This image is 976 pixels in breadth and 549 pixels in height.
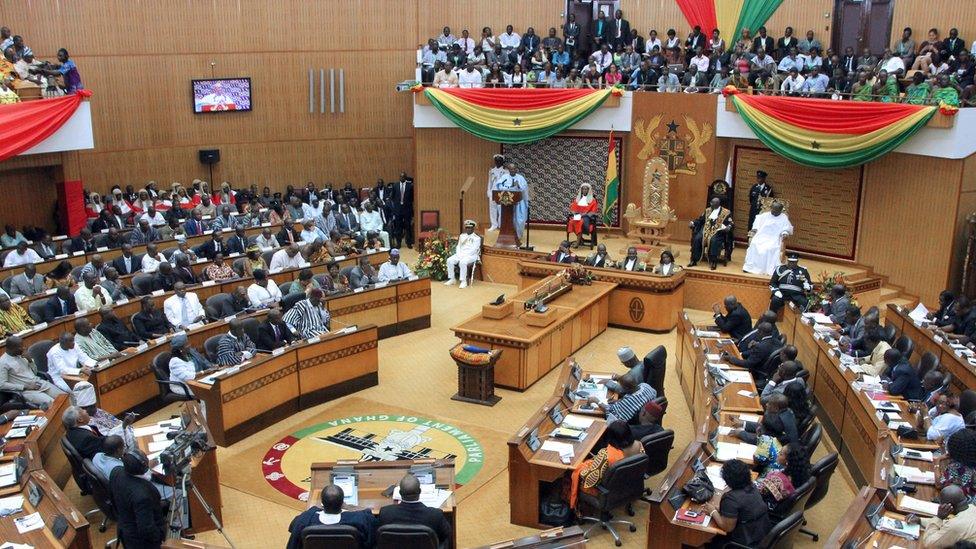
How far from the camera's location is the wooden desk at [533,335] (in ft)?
42.4

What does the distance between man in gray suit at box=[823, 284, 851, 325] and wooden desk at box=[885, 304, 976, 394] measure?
0.65m

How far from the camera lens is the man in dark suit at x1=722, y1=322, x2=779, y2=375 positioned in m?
11.3

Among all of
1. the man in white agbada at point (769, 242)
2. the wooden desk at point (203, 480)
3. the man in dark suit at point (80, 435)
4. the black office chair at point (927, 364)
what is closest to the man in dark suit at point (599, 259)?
the man in white agbada at point (769, 242)

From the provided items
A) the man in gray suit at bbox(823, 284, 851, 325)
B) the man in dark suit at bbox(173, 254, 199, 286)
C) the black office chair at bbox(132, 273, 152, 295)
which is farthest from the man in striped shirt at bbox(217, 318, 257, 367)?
the man in gray suit at bbox(823, 284, 851, 325)

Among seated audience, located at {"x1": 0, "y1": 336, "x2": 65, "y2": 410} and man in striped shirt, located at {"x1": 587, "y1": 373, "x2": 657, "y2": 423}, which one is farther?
seated audience, located at {"x1": 0, "y1": 336, "x2": 65, "y2": 410}

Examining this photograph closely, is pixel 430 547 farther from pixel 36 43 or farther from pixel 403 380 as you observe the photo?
pixel 36 43

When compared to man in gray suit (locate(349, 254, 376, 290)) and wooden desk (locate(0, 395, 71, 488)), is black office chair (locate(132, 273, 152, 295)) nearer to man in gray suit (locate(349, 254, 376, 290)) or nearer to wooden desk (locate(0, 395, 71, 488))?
man in gray suit (locate(349, 254, 376, 290))

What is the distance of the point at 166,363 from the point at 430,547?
557cm

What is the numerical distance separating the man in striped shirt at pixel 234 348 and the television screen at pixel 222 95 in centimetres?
1134

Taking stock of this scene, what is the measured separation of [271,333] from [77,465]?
356 cm

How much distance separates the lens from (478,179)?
840 inches

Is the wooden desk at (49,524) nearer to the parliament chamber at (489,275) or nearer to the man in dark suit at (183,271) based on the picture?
the parliament chamber at (489,275)

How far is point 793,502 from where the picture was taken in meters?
8.02

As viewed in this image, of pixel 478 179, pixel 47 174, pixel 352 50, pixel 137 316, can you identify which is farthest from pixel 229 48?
pixel 137 316
